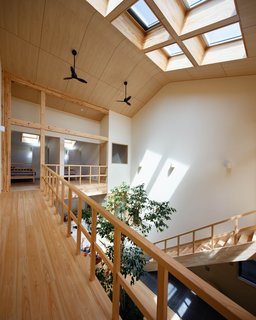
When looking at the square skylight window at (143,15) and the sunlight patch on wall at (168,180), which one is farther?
the sunlight patch on wall at (168,180)

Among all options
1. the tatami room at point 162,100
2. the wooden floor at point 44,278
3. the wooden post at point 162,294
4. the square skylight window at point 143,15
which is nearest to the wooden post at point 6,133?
the tatami room at point 162,100

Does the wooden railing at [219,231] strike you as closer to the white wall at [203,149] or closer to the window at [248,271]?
the white wall at [203,149]

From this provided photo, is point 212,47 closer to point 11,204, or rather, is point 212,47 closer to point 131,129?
point 131,129

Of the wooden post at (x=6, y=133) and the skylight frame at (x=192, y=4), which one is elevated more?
the skylight frame at (x=192, y=4)

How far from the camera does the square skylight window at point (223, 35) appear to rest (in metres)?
3.56

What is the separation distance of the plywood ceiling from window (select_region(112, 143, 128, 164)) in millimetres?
2222

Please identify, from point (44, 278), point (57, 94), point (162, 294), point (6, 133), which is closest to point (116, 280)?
point (162, 294)

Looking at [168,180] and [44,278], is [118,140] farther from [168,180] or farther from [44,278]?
[44,278]

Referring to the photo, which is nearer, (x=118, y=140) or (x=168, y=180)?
(x=168, y=180)

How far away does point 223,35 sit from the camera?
384cm

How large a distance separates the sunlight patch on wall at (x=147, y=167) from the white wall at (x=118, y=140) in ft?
2.15

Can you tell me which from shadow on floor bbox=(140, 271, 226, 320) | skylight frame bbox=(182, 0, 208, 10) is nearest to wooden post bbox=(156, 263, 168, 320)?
shadow on floor bbox=(140, 271, 226, 320)

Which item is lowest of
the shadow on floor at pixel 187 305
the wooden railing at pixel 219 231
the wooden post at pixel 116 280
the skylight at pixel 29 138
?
the shadow on floor at pixel 187 305

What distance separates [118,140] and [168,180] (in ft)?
9.62
